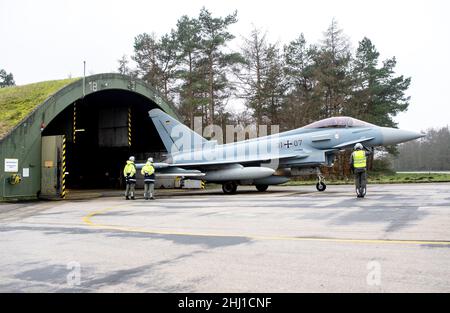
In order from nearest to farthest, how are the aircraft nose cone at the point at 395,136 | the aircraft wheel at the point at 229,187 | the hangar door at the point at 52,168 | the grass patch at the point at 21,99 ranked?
1. the aircraft nose cone at the point at 395,136
2. the grass patch at the point at 21,99
3. the hangar door at the point at 52,168
4. the aircraft wheel at the point at 229,187

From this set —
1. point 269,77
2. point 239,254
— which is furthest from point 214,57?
point 239,254

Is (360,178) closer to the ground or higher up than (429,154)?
closer to the ground

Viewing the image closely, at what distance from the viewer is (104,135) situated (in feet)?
92.4

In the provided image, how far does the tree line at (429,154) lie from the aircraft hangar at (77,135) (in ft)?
208

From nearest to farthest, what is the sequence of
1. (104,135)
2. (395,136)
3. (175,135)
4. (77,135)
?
(395,136)
(175,135)
(104,135)
(77,135)

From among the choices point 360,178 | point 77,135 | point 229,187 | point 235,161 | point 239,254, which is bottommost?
point 239,254

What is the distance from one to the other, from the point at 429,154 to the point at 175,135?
77.1 m

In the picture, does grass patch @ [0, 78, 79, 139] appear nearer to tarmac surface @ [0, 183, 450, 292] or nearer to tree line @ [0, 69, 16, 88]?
tarmac surface @ [0, 183, 450, 292]

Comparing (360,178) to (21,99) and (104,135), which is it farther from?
(104,135)

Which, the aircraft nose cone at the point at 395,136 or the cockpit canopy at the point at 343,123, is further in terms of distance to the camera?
the cockpit canopy at the point at 343,123

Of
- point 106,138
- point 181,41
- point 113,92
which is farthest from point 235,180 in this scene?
point 181,41

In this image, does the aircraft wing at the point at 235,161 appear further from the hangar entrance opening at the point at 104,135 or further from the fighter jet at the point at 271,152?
the hangar entrance opening at the point at 104,135

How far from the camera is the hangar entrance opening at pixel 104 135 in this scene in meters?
26.0

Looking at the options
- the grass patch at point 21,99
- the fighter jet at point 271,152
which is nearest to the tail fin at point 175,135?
the fighter jet at point 271,152
